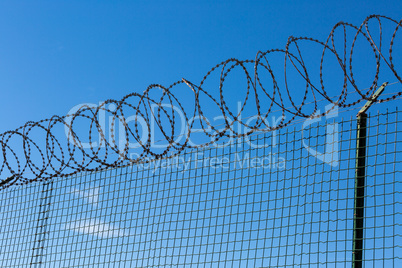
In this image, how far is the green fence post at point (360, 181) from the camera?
295 inches

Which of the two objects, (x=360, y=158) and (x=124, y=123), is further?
(x=124, y=123)

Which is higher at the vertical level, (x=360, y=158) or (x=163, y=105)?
(x=163, y=105)

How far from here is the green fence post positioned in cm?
749

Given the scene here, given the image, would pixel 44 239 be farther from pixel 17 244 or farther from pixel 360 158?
pixel 360 158

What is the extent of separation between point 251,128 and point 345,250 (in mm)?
2494

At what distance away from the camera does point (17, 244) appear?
12.8 meters

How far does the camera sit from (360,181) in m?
7.86

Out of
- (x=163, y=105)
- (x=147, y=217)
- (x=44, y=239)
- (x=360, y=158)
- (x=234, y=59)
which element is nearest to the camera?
(x=360, y=158)

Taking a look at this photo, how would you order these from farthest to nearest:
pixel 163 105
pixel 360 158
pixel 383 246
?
pixel 163 105
pixel 360 158
pixel 383 246

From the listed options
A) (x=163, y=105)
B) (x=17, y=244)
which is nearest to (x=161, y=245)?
(x=163, y=105)

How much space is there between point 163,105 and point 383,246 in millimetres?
4204

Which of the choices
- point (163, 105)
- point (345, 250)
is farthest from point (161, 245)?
point (345, 250)

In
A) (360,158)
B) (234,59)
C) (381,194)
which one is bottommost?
(381,194)

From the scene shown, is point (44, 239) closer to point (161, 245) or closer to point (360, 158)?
point (161, 245)
